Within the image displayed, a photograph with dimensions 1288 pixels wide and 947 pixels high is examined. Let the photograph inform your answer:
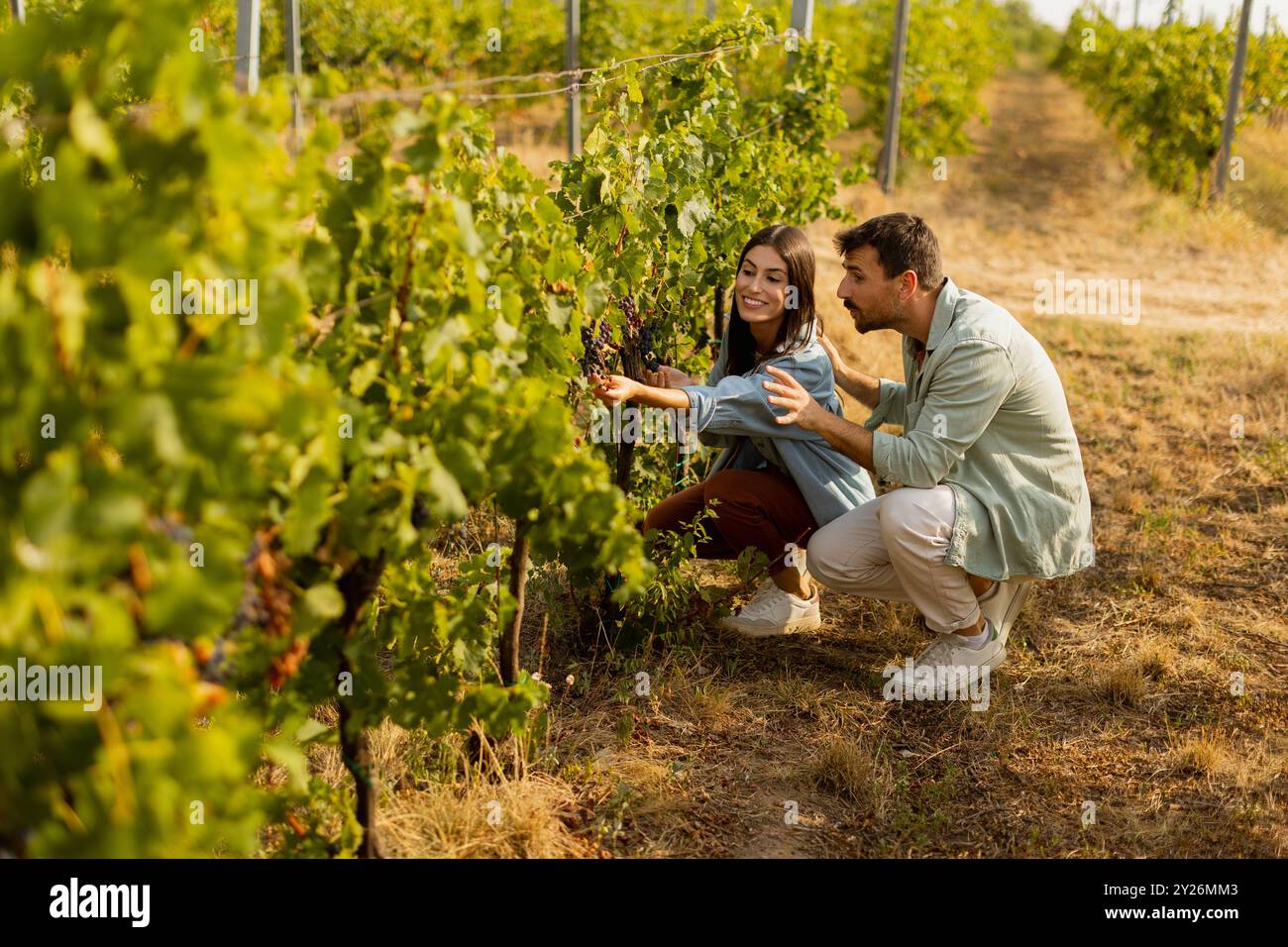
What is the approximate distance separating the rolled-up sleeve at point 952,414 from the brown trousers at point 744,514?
38cm

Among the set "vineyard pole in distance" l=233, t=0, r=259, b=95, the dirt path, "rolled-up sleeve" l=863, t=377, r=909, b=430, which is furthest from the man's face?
the dirt path

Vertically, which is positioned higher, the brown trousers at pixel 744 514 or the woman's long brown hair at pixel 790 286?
the woman's long brown hair at pixel 790 286

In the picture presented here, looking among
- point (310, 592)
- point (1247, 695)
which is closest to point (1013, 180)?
point (1247, 695)

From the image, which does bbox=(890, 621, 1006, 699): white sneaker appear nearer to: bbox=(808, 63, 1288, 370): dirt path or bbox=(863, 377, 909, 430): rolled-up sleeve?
bbox=(863, 377, 909, 430): rolled-up sleeve

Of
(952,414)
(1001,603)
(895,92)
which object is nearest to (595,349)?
(952,414)

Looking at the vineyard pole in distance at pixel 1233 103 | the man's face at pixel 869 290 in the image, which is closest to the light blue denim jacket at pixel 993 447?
the man's face at pixel 869 290

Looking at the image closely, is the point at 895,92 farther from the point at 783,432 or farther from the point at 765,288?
the point at 783,432

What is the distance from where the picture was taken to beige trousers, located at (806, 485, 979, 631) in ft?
9.52

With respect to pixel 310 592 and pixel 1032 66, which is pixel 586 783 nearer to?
pixel 310 592

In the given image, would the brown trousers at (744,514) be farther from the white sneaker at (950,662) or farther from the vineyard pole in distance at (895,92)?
the vineyard pole in distance at (895,92)

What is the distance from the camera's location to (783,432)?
3.04 meters

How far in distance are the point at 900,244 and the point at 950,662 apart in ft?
3.70

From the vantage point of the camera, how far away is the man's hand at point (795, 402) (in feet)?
9.05
